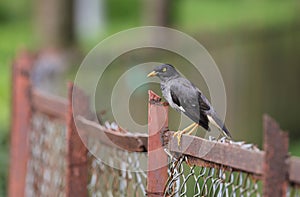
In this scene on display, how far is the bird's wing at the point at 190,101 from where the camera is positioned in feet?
12.1

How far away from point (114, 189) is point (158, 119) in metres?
0.93

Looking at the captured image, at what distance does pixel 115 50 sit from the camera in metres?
11.9

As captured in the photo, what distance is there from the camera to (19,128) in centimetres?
622

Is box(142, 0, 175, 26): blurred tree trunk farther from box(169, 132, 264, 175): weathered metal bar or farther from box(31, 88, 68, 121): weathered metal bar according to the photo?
box(169, 132, 264, 175): weathered metal bar

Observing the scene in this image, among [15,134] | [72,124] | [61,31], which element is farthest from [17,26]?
[72,124]

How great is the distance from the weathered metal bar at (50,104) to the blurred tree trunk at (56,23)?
812 cm

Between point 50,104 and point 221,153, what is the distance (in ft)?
7.57

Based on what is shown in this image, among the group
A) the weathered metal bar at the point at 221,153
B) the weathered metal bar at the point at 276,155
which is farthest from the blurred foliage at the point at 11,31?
the weathered metal bar at the point at 276,155

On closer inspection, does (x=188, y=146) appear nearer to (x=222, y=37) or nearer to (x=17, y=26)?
(x=222, y=37)

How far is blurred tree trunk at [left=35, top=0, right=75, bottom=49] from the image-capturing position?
46.0 feet

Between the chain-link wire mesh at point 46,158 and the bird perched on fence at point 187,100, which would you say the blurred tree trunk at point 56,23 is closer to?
the chain-link wire mesh at point 46,158

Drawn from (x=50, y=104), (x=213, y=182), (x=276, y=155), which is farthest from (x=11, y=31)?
(x=276, y=155)

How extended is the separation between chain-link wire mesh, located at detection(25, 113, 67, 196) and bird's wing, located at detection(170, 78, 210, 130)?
1.65 metres

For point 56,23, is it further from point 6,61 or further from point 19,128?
point 6,61
